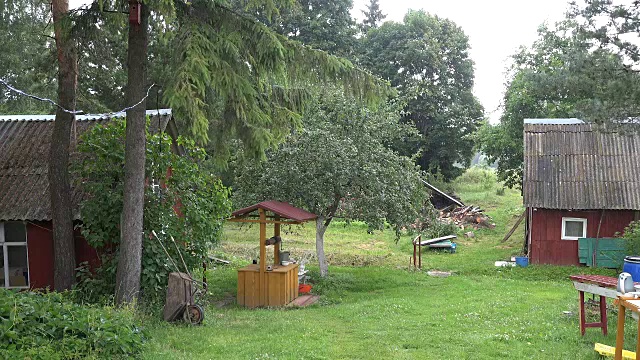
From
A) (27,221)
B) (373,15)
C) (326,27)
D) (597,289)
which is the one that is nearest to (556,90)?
(597,289)

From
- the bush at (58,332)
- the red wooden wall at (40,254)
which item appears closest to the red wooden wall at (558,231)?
the red wooden wall at (40,254)

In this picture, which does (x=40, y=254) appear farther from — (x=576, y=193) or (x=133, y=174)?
(x=576, y=193)

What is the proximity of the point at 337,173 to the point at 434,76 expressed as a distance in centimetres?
3190

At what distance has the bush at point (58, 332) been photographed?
7.20 meters

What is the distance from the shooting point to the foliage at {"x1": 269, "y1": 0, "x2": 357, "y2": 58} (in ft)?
141

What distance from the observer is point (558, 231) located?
21438mm

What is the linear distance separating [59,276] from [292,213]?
5793 mm

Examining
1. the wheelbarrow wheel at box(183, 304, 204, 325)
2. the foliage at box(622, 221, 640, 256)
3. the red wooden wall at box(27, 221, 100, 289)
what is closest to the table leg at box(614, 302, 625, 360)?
the wheelbarrow wheel at box(183, 304, 204, 325)

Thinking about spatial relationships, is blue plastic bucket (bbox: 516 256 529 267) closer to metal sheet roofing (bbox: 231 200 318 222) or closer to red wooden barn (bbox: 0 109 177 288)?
metal sheet roofing (bbox: 231 200 318 222)

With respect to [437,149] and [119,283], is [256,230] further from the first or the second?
[119,283]

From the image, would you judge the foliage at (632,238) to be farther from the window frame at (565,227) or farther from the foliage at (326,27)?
the foliage at (326,27)

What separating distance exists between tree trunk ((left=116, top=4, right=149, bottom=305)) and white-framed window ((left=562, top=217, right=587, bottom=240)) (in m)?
15.7

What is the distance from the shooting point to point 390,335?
35.3 feet

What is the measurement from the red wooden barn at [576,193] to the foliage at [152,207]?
40.9 ft
